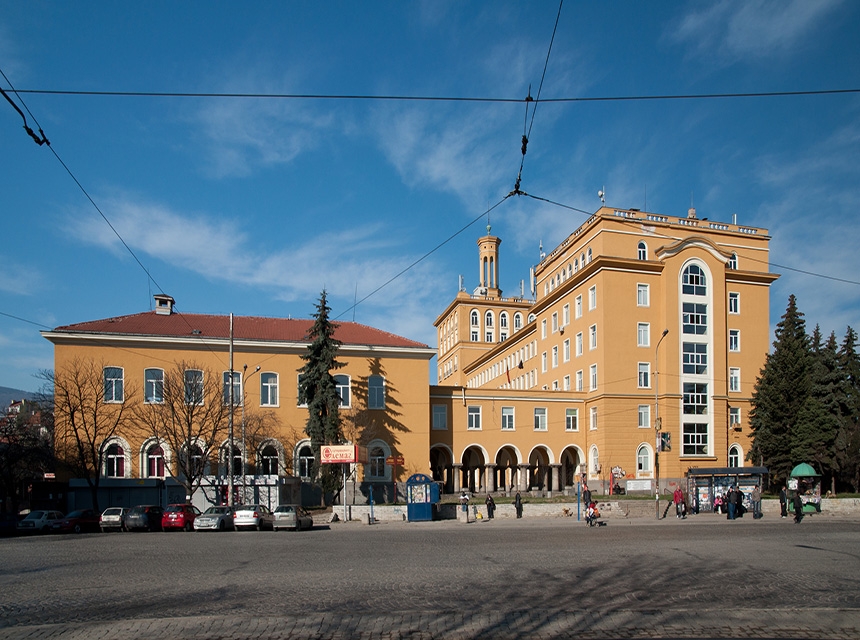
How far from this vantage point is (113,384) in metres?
46.5

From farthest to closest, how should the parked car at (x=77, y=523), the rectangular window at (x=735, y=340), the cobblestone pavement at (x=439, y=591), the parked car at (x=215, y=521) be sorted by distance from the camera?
the rectangular window at (x=735, y=340)
the parked car at (x=77, y=523)
the parked car at (x=215, y=521)
the cobblestone pavement at (x=439, y=591)

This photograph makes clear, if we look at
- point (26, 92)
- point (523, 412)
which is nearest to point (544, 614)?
point (26, 92)

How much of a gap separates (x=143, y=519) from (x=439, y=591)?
2592cm

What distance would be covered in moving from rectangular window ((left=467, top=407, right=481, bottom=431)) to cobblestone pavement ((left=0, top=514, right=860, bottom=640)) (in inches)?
1353

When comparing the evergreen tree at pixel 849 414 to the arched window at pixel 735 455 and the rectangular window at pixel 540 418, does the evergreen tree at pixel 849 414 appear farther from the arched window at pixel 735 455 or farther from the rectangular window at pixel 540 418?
the rectangular window at pixel 540 418

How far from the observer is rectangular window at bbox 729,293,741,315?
193 ft

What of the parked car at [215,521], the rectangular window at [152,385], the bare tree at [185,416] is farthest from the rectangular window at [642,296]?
the parked car at [215,521]

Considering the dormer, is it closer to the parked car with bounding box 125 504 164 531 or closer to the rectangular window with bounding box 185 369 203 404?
the rectangular window with bounding box 185 369 203 404

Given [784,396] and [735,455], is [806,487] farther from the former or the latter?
[735,455]

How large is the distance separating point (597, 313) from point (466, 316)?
128ft

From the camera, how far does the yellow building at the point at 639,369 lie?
178ft

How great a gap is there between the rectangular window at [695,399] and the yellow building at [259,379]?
65.9 ft

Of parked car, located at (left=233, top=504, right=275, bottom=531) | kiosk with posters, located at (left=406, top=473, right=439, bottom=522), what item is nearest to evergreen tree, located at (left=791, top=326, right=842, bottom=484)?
kiosk with posters, located at (left=406, top=473, right=439, bottom=522)

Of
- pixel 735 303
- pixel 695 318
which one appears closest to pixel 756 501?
pixel 695 318
